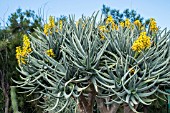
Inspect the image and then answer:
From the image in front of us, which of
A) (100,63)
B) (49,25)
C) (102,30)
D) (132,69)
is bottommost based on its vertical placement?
(132,69)

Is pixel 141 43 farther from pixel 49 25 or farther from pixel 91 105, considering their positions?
pixel 49 25

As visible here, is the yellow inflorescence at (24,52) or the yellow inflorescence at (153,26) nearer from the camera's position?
the yellow inflorescence at (24,52)

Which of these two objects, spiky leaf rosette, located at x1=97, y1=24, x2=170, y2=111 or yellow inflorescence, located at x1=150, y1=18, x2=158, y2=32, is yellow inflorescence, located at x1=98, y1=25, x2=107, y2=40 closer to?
spiky leaf rosette, located at x1=97, y1=24, x2=170, y2=111

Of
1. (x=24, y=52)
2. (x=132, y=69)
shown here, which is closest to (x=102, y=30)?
(x=132, y=69)

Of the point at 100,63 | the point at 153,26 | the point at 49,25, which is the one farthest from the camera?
the point at 49,25

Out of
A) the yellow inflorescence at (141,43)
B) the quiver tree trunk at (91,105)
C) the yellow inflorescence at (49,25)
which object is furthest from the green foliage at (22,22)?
the yellow inflorescence at (141,43)

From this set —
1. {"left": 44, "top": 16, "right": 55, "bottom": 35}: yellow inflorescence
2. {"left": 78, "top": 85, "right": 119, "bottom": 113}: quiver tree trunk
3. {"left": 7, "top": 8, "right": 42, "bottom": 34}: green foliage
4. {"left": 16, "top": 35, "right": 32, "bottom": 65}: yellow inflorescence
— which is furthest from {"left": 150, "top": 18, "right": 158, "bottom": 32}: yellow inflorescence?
Result: {"left": 7, "top": 8, "right": 42, "bottom": 34}: green foliage

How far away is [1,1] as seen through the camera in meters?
10.3

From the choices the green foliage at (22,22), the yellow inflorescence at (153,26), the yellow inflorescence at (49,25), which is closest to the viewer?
the yellow inflorescence at (153,26)

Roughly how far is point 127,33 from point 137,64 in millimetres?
589

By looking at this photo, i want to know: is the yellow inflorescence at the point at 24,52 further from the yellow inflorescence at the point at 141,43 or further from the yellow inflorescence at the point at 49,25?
the yellow inflorescence at the point at 141,43

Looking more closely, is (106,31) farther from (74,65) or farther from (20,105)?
(20,105)

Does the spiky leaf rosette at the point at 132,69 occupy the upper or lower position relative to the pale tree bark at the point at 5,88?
lower

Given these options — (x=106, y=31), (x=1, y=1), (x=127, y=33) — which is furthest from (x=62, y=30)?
(x=1, y=1)
